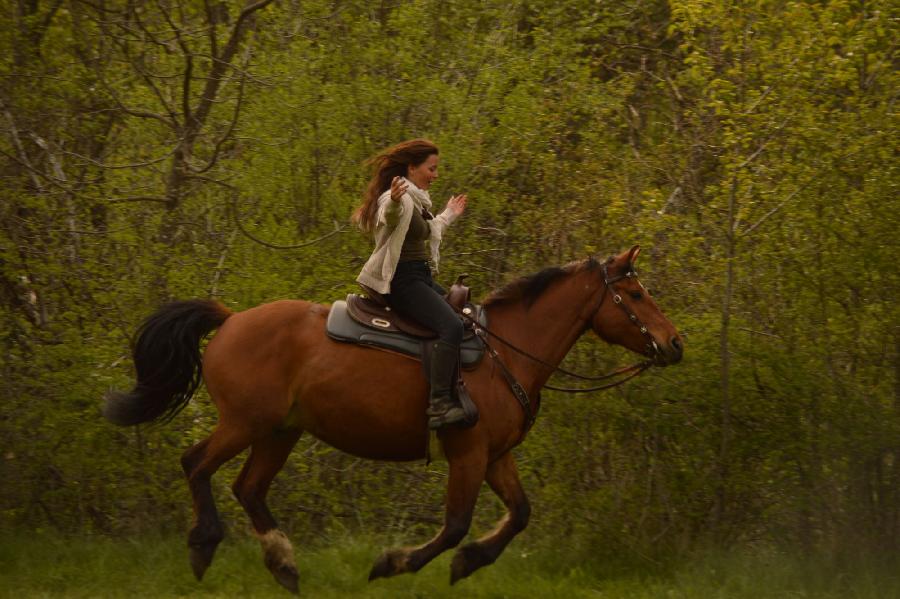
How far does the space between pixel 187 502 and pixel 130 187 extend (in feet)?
9.25

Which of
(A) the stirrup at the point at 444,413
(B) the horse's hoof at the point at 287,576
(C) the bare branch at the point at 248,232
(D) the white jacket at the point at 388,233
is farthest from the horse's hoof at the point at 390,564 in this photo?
(C) the bare branch at the point at 248,232

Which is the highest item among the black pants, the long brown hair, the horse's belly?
the long brown hair

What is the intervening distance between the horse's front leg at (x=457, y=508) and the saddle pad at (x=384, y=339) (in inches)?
23.4

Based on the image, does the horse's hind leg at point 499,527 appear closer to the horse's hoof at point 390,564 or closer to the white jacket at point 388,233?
the horse's hoof at point 390,564

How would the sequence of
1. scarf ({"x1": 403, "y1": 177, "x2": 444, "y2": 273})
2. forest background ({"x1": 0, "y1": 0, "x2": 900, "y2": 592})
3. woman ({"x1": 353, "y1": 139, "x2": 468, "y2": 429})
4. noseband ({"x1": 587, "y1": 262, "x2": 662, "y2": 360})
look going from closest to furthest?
woman ({"x1": 353, "y1": 139, "x2": 468, "y2": 429}) < scarf ({"x1": 403, "y1": 177, "x2": 444, "y2": 273}) < noseband ({"x1": 587, "y1": 262, "x2": 662, "y2": 360}) < forest background ({"x1": 0, "y1": 0, "x2": 900, "y2": 592})

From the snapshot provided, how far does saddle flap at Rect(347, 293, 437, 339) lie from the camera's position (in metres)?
7.34

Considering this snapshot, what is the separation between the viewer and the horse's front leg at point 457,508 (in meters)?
7.19

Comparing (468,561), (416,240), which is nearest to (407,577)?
(468,561)

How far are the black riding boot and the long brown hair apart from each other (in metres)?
0.89

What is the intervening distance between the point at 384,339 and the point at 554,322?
3.62 ft

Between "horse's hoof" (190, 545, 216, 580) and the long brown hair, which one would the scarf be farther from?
"horse's hoof" (190, 545, 216, 580)

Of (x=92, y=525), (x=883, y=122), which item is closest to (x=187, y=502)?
(x=92, y=525)

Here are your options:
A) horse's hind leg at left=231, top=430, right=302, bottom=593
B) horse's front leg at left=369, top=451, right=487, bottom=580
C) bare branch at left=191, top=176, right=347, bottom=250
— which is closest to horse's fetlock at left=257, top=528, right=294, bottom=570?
horse's hind leg at left=231, top=430, right=302, bottom=593

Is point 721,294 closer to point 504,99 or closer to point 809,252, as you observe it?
point 809,252
